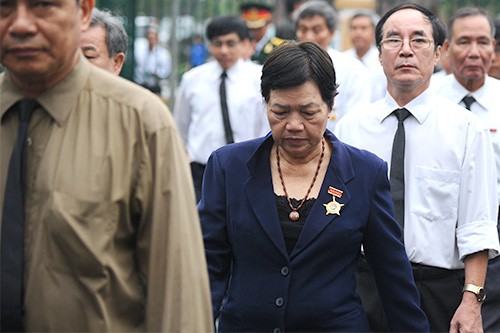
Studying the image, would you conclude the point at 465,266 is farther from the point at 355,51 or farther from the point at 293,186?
the point at 355,51

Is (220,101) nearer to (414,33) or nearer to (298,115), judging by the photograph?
(414,33)

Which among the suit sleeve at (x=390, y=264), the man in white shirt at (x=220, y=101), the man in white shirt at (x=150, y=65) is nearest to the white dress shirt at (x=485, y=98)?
the suit sleeve at (x=390, y=264)

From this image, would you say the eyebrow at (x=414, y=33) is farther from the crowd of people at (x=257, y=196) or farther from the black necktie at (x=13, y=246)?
the black necktie at (x=13, y=246)

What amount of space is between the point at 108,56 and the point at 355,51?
833 centimetres

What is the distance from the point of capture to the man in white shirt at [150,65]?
13.7 metres

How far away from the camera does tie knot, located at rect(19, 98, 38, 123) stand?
3586 mm

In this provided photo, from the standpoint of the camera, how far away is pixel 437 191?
5949 mm

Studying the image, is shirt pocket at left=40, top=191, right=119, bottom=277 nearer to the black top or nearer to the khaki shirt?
the khaki shirt

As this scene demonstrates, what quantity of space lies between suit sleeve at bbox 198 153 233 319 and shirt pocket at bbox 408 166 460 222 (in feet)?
4.26

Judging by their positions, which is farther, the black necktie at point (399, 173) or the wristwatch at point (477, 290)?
the black necktie at point (399, 173)

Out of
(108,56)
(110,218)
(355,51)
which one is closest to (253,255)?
(110,218)

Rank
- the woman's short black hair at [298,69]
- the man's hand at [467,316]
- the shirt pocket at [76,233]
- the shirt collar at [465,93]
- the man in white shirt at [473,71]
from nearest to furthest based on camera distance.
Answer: the shirt pocket at [76,233] < the woman's short black hair at [298,69] < the man's hand at [467,316] < the man in white shirt at [473,71] < the shirt collar at [465,93]

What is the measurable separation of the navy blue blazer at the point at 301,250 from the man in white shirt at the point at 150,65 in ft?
27.2

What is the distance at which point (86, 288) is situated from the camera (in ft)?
11.5
